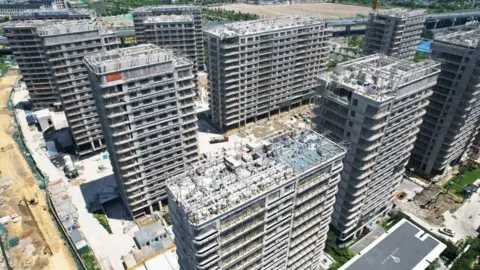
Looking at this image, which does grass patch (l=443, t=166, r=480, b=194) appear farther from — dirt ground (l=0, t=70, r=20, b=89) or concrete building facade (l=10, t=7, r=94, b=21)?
dirt ground (l=0, t=70, r=20, b=89)

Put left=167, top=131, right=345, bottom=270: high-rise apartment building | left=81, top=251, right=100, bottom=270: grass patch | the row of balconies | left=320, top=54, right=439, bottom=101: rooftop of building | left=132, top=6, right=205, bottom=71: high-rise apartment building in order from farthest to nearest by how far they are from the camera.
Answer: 1. left=132, top=6, right=205, bottom=71: high-rise apartment building
2. left=81, top=251, right=100, bottom=270: grass patch
3. left=320, top=54, right=439, bottom=101: rooftop of building
4. the row of balconies
5. left=167, top=131, right=345, bottom=270: high-rise apartment building

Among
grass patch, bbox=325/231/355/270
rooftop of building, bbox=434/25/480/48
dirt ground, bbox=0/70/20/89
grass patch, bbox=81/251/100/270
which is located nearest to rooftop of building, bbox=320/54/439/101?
rooftop of building, bbox=434/25/480/48

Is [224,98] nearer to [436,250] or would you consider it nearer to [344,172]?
[344,172]

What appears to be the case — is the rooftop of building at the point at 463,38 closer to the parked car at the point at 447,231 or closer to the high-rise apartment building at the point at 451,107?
the high-rise apartment building at the point at 451,107

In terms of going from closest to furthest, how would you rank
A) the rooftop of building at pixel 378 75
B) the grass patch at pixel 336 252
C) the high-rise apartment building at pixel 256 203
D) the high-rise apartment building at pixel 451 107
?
the high-rise apartment building at pixel 256 203
the rooftop of building at pixel 378 75
the grass patch at pixel 336 252
the high-rise apartment building at pixel 451 107

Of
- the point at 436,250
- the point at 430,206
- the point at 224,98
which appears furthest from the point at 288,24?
the point at 436,250

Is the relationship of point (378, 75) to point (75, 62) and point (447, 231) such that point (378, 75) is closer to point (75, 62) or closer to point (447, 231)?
point (447, 231)

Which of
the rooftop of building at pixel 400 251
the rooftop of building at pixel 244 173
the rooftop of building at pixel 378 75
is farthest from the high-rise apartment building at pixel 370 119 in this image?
the rooftop of building at pixel 244 173
